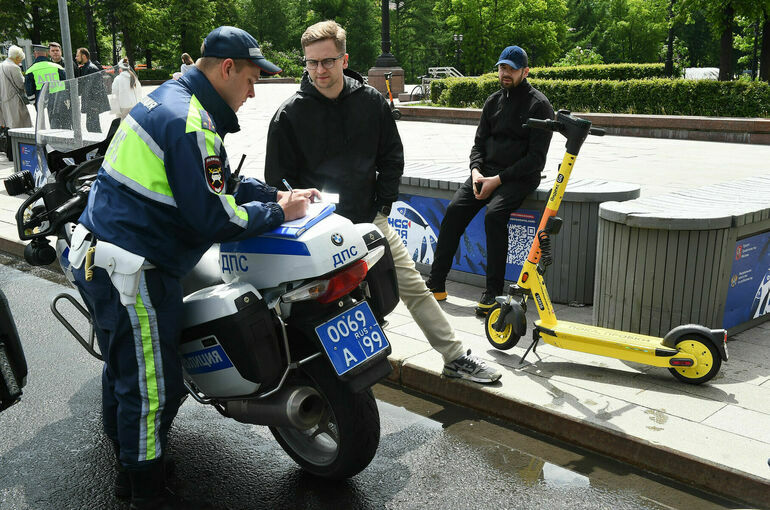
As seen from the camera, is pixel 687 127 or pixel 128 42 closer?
pixel 687 127

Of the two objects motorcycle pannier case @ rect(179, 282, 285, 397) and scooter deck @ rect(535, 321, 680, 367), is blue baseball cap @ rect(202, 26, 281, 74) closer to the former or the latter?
motorcycle pannier case @ rect(179, 282, 285, 397)

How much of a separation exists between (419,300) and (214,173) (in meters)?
1.81

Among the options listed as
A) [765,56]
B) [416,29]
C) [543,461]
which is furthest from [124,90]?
[416,29]

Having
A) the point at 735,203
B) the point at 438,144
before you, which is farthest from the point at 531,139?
the point at 438,144

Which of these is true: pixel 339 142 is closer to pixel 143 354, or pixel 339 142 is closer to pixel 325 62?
pixel 325 62

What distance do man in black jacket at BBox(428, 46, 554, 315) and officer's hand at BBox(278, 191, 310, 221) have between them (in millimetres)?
2518

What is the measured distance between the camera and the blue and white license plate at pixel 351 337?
3.07 meters

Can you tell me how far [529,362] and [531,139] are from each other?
1700mm

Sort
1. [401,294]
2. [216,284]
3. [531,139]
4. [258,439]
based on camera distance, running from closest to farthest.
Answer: [216,284]
[258,439]
[401,294]
[531,139]

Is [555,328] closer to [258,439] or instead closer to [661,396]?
[661,396]

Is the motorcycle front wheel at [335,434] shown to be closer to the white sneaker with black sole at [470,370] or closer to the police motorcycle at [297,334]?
the police motorcycle at [297,334]

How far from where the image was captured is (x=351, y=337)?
314 centimetres

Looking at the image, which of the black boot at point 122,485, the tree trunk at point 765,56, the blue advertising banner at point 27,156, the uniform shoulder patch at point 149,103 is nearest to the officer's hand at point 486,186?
the uniform shoulder patch at point 149,103

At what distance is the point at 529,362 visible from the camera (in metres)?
4.79
